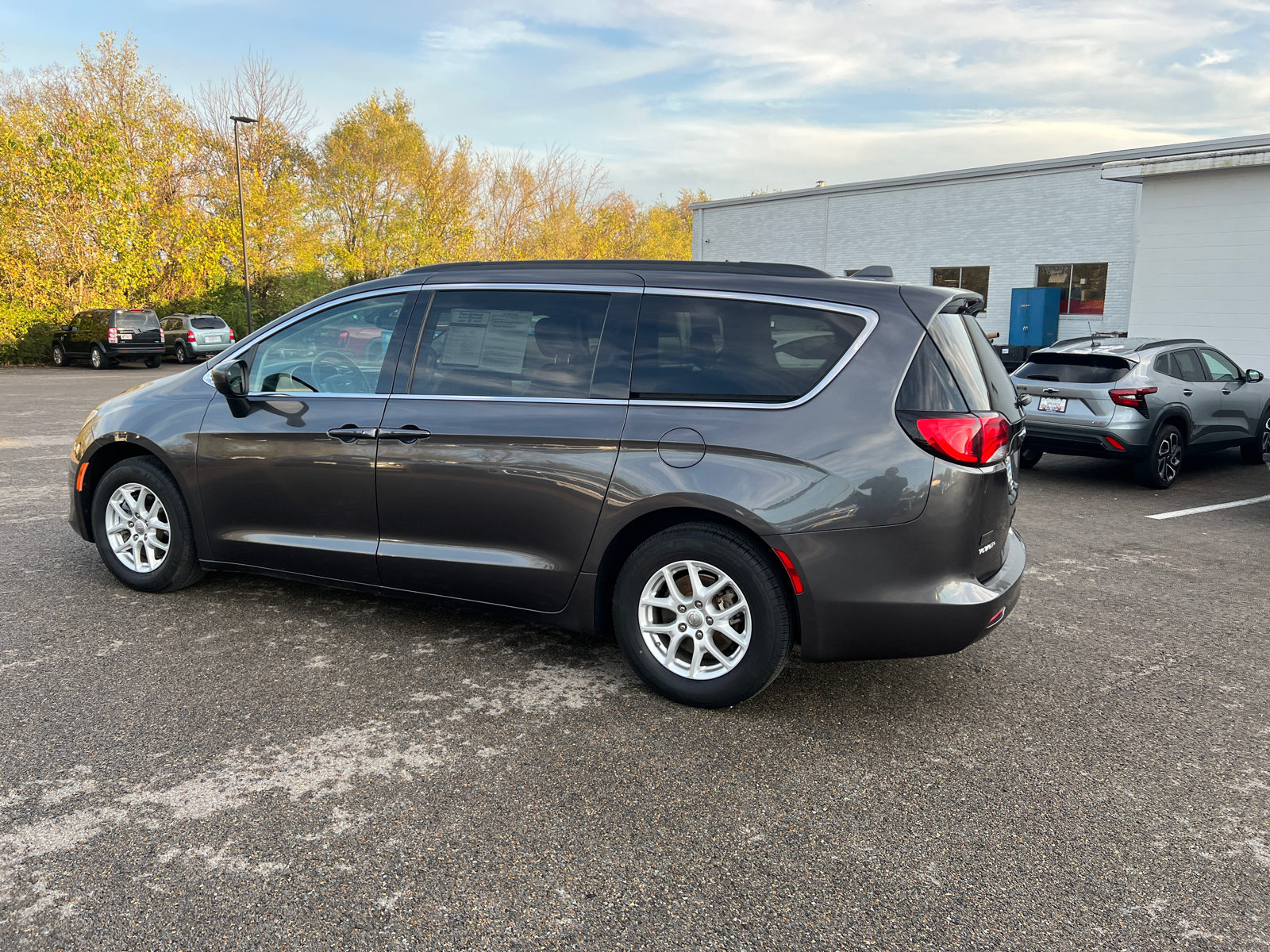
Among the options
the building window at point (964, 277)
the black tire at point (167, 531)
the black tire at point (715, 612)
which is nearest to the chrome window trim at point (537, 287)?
the black tire at point (715, 612)

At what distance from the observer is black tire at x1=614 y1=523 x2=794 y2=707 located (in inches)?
137

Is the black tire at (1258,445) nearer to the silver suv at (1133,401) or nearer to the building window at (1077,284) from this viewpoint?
the silver suv at (1133,401)

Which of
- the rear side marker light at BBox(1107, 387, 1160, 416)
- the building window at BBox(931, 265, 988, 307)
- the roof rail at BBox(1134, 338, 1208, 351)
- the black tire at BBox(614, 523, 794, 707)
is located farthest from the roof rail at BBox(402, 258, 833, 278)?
the building window at BBox(931, 265, 988, 307)

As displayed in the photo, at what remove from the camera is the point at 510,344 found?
4.04 meters

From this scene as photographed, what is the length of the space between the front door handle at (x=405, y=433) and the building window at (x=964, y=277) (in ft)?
72.1

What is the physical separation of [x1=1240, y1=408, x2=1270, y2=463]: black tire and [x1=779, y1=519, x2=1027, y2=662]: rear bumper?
27.6 feet

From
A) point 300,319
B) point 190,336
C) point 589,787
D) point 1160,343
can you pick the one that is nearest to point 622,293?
point 300,319

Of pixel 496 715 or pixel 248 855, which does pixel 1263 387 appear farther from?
pixel 248 855

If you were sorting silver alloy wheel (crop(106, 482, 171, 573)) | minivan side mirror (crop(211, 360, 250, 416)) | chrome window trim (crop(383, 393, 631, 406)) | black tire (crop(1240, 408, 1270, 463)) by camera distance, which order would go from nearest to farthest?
chrome window trim (crop(383, 393, 631, 406)) → minivan side mirror (crop(211, 360, 250, 416)) → silver alloy wheel (crop(106, 482, 171, 573)) → black tire (crop(1240, 408, 1270, 463))

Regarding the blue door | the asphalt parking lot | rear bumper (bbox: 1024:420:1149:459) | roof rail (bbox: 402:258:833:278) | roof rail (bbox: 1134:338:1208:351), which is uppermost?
the blue door

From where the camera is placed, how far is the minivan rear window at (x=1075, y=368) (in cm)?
909

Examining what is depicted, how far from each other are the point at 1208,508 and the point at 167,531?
27.1 feet

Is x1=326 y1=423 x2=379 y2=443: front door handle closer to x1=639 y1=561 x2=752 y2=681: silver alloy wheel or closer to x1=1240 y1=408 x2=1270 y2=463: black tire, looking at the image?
x1=639 y1=561 x2=752 y2=681: silver alloy wheel

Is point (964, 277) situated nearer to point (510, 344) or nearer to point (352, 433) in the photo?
point (510, 344)
